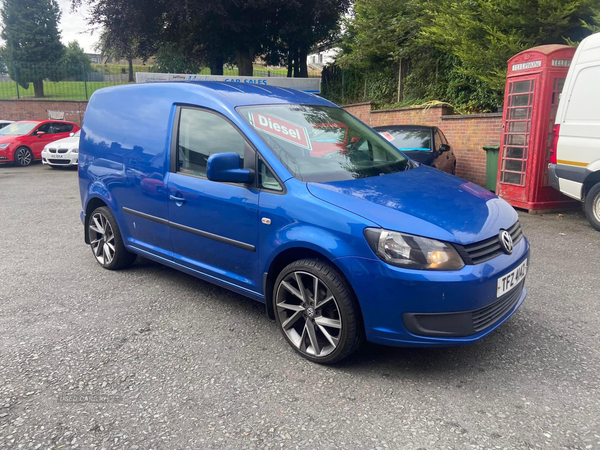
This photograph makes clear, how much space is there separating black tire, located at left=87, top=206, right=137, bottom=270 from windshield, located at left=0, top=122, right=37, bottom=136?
14.0 meters

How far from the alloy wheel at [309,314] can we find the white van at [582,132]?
17.7 ft

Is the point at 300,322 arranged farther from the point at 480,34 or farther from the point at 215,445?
the point at 480,34

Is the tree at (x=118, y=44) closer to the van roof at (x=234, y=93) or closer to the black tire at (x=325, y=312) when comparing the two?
the van roof at (x=234, y=93)

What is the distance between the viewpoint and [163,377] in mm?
3154

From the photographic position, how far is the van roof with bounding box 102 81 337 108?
13.0 feet

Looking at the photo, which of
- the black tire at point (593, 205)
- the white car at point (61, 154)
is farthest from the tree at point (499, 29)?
the white car at point (61, 154)

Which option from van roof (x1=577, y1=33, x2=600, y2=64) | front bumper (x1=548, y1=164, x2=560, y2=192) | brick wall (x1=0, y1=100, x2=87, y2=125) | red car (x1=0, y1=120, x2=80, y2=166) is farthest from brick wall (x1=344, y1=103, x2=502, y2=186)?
brick wall (x1=0, y1=100, x2=87, y2=125)

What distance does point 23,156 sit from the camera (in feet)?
55.0

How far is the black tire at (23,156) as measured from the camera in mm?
16531

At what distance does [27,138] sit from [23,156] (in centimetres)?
64

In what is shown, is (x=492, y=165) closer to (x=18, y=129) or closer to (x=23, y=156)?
(x=23, y=156)

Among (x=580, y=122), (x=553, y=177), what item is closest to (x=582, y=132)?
(x=580, y=122)

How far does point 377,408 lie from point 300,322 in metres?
0.88

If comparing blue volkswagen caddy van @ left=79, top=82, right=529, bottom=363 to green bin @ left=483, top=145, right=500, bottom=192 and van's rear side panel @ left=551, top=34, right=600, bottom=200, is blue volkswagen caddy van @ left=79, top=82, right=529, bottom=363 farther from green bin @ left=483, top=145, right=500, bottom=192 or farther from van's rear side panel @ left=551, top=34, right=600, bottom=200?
green bin @ left=483, top=145, right=500, bottom=192
